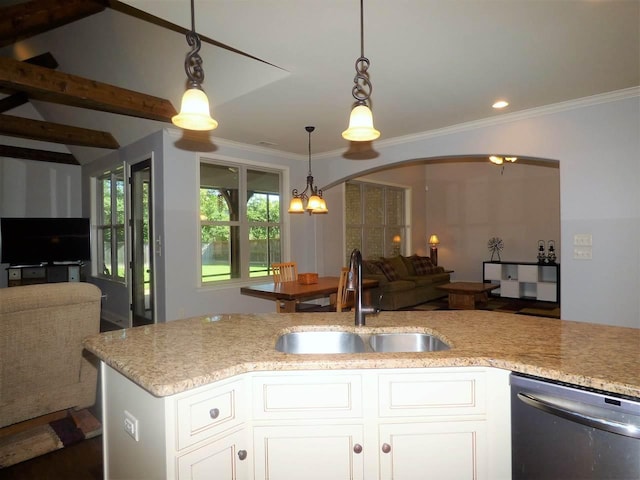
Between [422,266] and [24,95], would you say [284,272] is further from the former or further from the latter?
[24,95]

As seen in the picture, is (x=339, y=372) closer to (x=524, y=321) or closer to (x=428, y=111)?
(x=524, y=321)

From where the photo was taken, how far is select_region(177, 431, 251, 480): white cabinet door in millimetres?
1130

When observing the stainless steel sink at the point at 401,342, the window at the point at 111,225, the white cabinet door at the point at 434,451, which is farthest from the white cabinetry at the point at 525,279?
the window at the point at 111,225

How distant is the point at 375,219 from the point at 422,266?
133 centimetres

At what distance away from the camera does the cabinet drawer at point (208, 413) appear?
44.1 inches

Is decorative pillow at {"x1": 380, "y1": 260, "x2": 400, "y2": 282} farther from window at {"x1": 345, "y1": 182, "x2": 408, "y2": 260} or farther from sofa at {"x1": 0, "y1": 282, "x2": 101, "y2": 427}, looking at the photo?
sofa at {"x1": 0, "y1": 282, "x2": 101, "y2": 427}

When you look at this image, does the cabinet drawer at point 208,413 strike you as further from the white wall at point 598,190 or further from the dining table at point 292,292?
the white wall at point 598,190

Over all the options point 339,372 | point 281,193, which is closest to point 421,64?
point 339,372

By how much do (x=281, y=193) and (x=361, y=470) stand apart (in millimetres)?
4690

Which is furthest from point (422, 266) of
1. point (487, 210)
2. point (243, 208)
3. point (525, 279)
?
point (243, 208)

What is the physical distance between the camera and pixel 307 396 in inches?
50.9

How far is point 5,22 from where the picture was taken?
366 cm

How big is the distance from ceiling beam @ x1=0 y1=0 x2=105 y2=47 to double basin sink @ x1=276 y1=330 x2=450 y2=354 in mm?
4349

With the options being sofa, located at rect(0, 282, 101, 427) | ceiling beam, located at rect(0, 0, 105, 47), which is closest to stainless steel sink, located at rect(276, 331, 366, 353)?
sofa, located at rect(0, 282, 101, 427)
